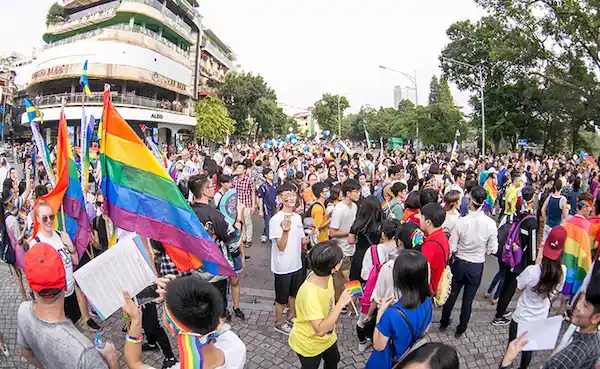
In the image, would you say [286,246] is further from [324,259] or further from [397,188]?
[397,188]

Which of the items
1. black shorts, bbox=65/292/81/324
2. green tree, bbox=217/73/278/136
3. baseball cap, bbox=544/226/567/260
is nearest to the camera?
baseball cap, bbox=544/226/567/260

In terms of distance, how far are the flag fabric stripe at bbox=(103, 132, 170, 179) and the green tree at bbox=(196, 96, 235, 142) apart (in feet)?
105

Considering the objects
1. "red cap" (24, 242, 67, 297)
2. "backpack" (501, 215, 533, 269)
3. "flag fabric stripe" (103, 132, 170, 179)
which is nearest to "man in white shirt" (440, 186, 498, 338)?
"backpack" (501, 215, 533, 269)

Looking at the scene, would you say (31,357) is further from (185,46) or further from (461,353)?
(185,46)

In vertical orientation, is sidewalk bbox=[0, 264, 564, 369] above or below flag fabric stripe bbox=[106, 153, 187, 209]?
below

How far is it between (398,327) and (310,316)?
62 cm

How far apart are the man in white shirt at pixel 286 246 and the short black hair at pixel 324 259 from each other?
4.59ft

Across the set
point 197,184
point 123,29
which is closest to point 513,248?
point 197,184

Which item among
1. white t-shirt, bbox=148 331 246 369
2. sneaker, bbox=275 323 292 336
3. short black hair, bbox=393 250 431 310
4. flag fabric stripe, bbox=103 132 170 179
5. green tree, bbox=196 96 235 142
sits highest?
green tree, bbox=196 96 235 142

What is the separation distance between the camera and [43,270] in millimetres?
2219

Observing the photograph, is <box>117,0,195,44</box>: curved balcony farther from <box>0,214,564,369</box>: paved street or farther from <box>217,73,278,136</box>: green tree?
<box>0,214,564,369</box>: paved street

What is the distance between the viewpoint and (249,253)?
303 inches

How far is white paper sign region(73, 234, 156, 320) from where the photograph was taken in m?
2.28

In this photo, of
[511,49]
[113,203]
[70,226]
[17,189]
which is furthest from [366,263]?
[511,49]
